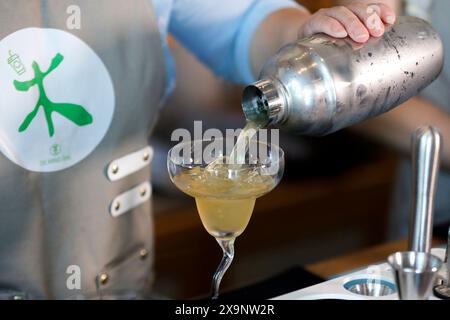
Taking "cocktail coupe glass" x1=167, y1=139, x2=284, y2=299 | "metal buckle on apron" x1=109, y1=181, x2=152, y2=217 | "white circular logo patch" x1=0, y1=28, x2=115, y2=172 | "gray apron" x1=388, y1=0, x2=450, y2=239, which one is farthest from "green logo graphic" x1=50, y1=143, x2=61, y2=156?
"gray apron" x1=388, y1=0, x2=450, y2=239

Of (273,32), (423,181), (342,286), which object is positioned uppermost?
(273,32)

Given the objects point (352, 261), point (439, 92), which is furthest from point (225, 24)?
point (439, 92)

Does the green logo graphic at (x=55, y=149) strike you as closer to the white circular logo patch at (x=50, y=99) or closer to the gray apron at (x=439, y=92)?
the white circular logo patch at (x=50, y=99)

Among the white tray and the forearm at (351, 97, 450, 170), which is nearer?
the white tray

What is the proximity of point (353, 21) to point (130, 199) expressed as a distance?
54cm

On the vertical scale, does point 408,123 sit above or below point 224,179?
above

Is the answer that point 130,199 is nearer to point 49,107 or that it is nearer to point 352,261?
point 49,107

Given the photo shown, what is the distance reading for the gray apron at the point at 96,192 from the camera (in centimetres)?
116

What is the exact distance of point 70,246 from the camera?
1.25m

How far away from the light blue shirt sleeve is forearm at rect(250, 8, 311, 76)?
1 centimetres

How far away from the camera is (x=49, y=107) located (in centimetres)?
118

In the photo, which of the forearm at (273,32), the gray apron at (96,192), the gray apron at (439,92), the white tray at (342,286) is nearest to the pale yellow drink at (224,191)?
the white tray at (342,286)

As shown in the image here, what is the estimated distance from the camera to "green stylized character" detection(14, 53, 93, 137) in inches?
45.5

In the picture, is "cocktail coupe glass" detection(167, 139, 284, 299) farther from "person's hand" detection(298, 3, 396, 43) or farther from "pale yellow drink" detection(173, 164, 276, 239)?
"person's hand" detection(298, 3, 396, 43)
